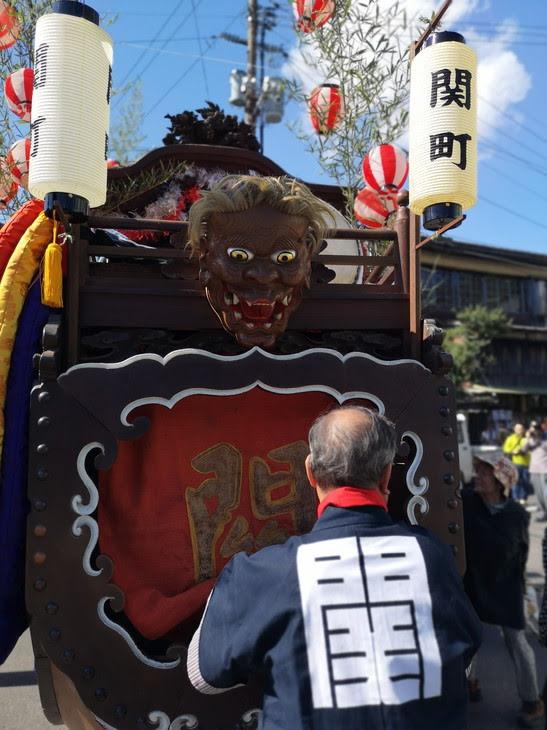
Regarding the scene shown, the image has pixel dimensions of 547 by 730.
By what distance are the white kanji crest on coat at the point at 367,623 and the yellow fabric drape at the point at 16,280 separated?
4.83 ft

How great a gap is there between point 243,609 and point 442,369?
139 centimetres

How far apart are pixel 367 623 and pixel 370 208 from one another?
3207mm

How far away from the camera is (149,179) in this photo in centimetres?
326

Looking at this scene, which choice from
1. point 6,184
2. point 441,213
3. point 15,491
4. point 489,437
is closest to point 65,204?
point 15,491

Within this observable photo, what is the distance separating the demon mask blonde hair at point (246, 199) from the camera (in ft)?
7.55

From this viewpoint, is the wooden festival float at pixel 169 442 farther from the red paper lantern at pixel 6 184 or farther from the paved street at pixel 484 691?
the paved street at pixel 484 691

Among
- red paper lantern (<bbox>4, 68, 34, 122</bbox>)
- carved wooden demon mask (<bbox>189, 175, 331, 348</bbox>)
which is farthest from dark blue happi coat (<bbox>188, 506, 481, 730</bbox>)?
red paper lantern (<bbox>4, 68, 34, 122</bbox>)

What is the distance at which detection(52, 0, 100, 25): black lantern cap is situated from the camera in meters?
2.28

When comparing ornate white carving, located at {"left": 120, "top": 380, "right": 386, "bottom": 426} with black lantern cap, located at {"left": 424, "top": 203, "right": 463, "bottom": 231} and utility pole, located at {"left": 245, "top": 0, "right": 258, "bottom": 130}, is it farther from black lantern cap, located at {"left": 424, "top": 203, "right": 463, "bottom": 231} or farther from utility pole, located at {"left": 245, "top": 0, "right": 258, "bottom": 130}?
utility pole, located at {"left": 245, "top": 0, "right": 258, "bottom": 130}

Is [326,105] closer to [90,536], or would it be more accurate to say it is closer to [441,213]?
[441,213]

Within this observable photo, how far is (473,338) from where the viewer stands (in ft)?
62.0

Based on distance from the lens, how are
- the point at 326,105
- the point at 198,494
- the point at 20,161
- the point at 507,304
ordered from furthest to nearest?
the point at 507,304 < the point at 326,105 < the point at 20,161 < the point at 198,494

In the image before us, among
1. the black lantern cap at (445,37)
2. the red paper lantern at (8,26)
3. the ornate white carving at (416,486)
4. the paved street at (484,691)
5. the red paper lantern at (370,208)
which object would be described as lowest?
the paved street at (484,691)

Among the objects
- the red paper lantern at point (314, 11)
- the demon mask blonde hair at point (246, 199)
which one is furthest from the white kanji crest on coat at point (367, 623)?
the red paper lantern at point (314, 11)
